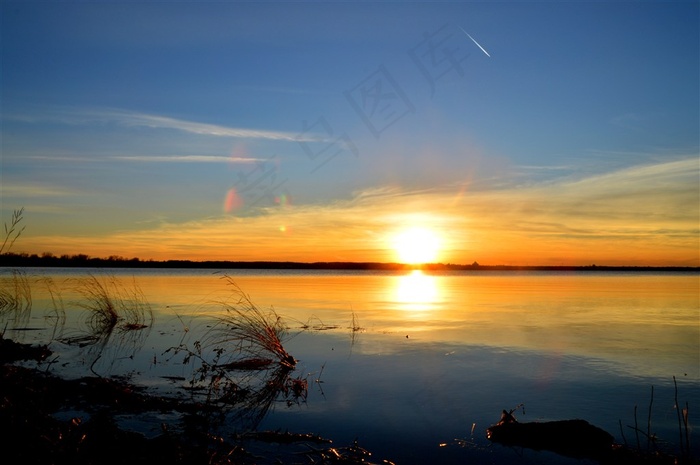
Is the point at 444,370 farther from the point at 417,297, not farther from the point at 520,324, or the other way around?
the point at 417,297

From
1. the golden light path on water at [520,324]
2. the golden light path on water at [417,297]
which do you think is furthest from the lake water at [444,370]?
the golden light path on water at [417,297]

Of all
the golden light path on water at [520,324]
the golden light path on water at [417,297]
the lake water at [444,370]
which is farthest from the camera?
the golden light path on water at [417,297]

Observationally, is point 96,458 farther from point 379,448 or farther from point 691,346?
point 691,346

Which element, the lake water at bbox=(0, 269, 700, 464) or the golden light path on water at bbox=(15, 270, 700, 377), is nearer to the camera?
the lake water at bbox=(0, 269, 700, 464)

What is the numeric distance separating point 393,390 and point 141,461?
681 cm

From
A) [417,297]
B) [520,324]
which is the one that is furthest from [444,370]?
[417,297]

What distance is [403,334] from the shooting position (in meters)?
21.1

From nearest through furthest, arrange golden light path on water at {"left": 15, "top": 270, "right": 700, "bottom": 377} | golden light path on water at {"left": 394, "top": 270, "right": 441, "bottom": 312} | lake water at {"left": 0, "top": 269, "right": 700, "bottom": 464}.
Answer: lake water at {"left": 0, "top": 269, "right": 700, "bottom": 464}
golden light path on water at {"left": 15, "top": 270, "right": 700, "bottom": 377}
golden light path on water at {"left": 394, "top": 270, "right": 441, "bottom": 312}

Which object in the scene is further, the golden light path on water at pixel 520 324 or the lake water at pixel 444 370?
the golden light path on water at pixel 520 324

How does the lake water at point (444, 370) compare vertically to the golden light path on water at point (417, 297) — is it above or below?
below

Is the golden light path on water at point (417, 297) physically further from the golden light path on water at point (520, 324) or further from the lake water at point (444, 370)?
the lake water at point (444, 370)

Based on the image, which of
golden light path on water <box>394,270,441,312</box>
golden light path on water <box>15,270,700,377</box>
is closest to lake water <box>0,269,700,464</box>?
golden light path on water <box>15,270,700,377</box>

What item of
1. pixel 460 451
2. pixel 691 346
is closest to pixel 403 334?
pixel 691 346

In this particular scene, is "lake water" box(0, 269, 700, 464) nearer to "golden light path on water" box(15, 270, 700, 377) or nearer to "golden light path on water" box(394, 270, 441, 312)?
"golden light path on water" box(15, 270, 700, 377)
